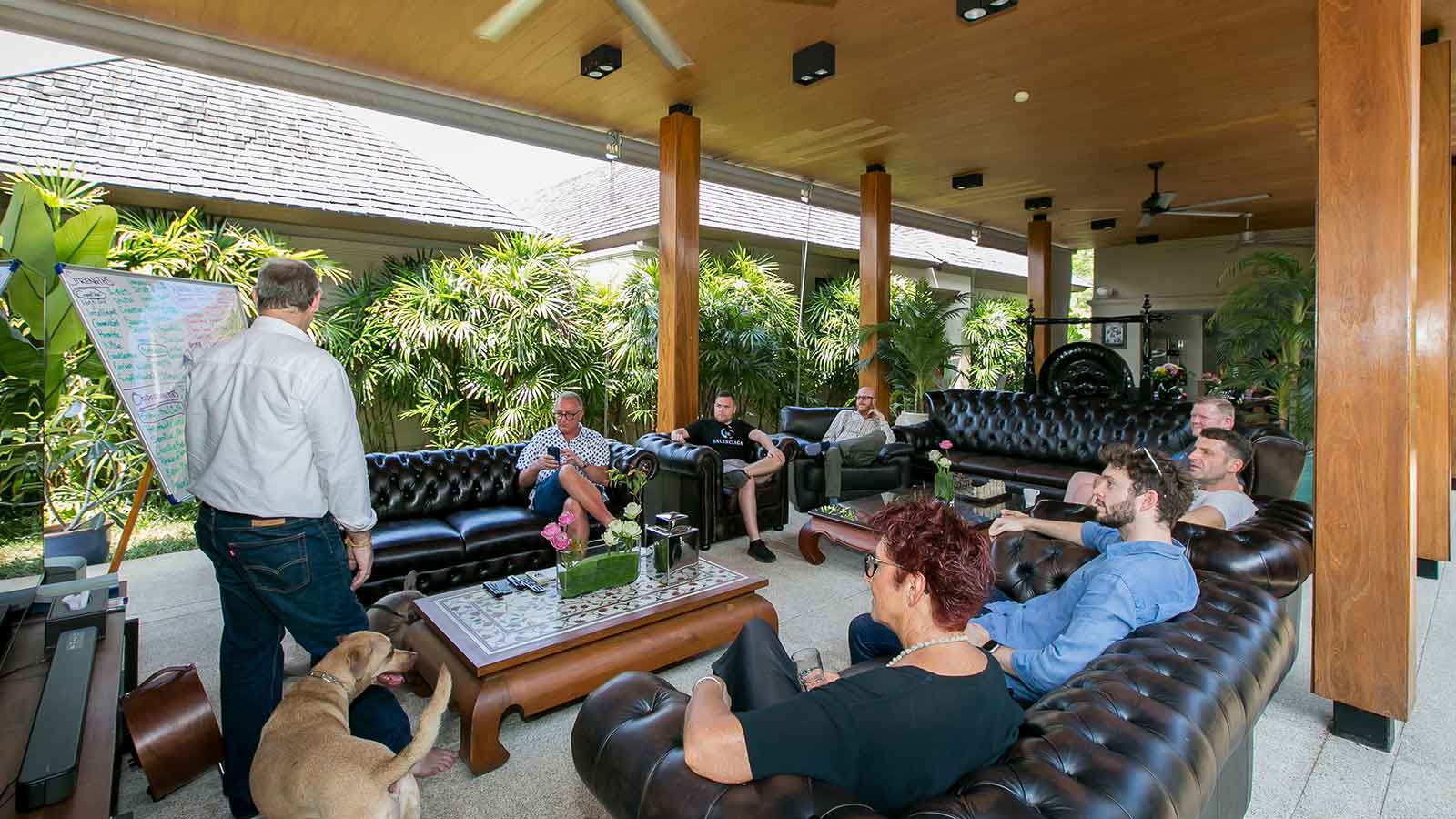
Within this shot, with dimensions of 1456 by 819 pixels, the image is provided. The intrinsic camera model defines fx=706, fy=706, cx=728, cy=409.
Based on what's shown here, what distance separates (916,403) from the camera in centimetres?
748

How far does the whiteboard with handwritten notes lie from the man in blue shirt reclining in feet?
9.65

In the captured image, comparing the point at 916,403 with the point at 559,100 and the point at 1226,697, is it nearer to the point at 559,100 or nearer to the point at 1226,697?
the point at 559,100

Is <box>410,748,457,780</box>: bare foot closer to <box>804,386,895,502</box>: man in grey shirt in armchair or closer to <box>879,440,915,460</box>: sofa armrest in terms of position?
<box>804,386,895,502</box>: man in grey shirt in armchair

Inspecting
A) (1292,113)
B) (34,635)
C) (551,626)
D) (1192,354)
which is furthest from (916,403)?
(1192,354)

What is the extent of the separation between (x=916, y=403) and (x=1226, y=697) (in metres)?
6.17

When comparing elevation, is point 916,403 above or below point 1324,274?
below

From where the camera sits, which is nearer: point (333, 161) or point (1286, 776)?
point (1286, 776)

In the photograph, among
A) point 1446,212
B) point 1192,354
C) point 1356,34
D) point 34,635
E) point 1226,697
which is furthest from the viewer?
point 1192,354

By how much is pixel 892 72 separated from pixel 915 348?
2897 millimetres

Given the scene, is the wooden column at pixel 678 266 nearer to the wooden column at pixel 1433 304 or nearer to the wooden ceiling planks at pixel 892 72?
the wooden ceiling planks at pixel 892 72

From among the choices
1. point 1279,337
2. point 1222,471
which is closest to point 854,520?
point 1222,471

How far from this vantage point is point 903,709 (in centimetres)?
115

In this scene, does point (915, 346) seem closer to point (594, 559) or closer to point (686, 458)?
point (686, 458)

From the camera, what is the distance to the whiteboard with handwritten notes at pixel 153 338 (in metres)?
2.62
